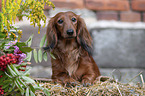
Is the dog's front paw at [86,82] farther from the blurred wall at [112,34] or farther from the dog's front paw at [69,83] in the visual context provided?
the blurred wall at [112,34]

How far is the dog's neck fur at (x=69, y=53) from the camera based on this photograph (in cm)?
184

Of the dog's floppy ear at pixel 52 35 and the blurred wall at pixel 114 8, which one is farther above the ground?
the blurred wall at pixel 114 8

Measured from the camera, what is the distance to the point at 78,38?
186 centimetres

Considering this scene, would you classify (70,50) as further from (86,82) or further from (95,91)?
(95,91)

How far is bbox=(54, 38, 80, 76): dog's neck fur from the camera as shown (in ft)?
6.03

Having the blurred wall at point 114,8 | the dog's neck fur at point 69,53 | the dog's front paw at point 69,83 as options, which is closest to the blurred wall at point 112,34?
the blurred wall at point 114,8

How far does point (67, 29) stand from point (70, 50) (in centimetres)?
27

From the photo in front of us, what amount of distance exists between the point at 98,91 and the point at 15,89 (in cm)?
52

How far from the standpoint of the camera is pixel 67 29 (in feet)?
5.58

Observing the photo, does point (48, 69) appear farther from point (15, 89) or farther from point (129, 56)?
point (15, 89)

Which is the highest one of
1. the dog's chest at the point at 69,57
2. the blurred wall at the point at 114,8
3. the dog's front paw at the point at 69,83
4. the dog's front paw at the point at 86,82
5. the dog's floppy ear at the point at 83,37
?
the blurred wall at the point at 114,8

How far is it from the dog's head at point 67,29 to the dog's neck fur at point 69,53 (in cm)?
5

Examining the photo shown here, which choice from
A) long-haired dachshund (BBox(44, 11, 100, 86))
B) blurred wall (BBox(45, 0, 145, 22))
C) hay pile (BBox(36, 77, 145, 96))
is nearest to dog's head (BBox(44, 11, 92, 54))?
long-haired dachshund (BBox(44, 11, 100, 86))

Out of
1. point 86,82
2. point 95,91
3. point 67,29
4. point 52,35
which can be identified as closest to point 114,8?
point 52,35
